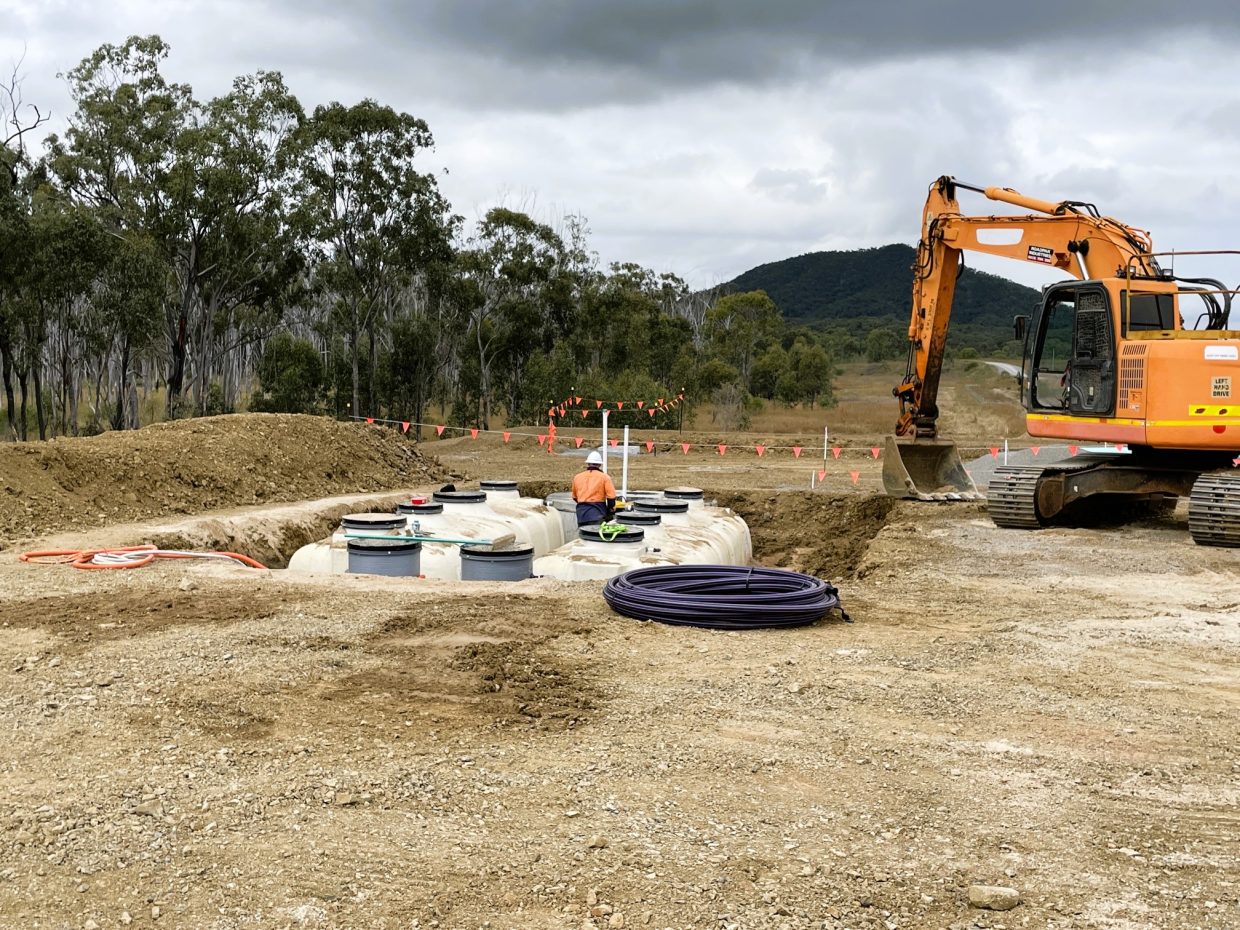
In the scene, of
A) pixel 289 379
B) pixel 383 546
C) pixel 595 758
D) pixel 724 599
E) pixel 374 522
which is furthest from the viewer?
pixel 289 379

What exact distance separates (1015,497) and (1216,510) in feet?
10.4

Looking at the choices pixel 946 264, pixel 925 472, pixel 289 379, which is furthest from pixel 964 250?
pixel 289 379

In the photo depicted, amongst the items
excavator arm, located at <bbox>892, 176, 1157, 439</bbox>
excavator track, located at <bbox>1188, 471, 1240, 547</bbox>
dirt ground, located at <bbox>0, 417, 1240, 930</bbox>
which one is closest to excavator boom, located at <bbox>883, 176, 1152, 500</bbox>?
excavator arm, located at <bbox>892, 176, 1157, 439</bbox>

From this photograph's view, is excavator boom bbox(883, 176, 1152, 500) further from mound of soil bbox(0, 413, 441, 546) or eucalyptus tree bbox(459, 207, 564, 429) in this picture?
eucalyptus tree bbox(459, 207, 564, 429)

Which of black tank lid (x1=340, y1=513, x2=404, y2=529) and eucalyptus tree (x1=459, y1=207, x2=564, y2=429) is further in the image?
eucalyptus tree (x1=459, y1=207, x2=564, y2=429)

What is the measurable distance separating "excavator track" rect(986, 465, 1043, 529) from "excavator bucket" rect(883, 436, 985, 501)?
2.84m

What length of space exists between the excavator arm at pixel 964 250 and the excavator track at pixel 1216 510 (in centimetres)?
333

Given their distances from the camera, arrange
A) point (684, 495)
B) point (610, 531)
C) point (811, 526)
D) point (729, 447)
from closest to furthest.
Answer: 1. point (610, 531)
2. point (684, 495)
3. point (811, 526)
4. point (729, 447)

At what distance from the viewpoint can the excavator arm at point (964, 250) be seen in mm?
17344

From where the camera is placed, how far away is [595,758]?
6297 millimetres

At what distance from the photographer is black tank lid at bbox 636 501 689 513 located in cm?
1686

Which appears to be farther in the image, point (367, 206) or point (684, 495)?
point (367, 206)

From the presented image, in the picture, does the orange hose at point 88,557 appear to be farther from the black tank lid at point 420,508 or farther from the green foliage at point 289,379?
the green foliage at point 289,379

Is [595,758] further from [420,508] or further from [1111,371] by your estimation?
[1111,371]
